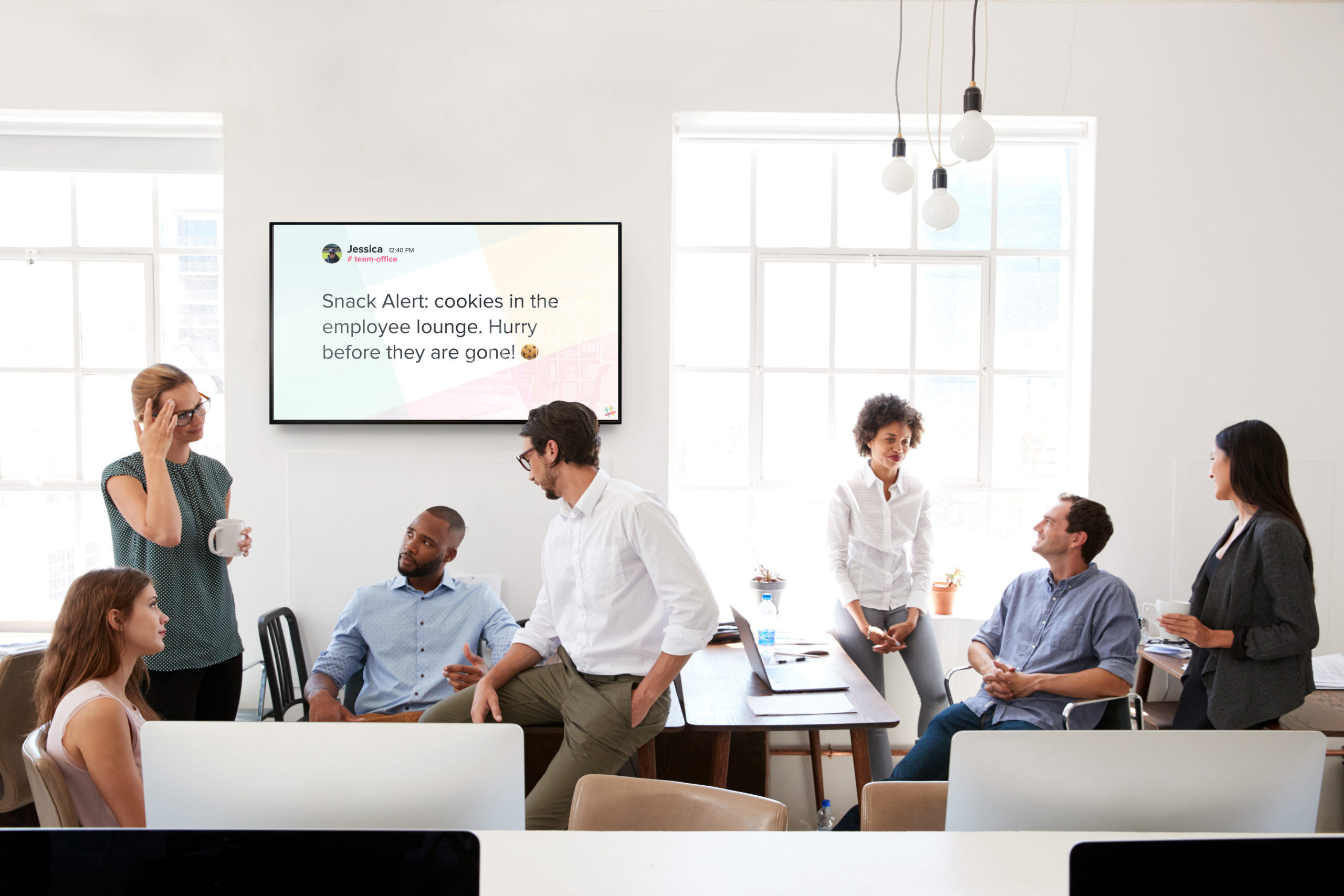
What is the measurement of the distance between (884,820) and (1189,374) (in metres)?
3.08

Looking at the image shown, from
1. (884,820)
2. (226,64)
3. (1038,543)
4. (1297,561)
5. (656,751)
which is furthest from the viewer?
(226,64)

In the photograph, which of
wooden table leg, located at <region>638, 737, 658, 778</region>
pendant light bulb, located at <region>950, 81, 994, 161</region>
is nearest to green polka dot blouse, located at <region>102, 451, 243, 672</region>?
wooden table leg, located at <region>638, 737, 658, 778</region>

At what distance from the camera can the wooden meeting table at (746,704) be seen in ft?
7.82

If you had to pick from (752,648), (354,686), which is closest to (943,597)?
(752,648)

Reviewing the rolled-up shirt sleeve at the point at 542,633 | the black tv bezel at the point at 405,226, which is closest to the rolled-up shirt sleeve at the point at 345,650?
the rolled-up shirt sleeve at the point at 542,633

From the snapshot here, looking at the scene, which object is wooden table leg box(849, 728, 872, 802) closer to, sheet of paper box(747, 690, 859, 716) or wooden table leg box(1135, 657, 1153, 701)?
sheet of paper box(747, 690, 859, 716)

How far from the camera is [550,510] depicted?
365 centimetres

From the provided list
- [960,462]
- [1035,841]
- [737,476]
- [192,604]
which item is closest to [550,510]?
[737,476]

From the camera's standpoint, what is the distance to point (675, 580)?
219 cm

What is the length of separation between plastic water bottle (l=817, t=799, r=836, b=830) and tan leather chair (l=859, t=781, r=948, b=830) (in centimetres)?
180

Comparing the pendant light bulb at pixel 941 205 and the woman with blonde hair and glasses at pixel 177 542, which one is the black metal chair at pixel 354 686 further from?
the pendant light bulb at pixel 941 205

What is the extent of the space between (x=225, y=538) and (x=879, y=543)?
2.52 metres

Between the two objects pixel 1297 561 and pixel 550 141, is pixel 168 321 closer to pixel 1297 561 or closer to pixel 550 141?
pixel 550 141

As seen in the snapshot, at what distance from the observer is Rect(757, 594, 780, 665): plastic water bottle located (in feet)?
10.3
